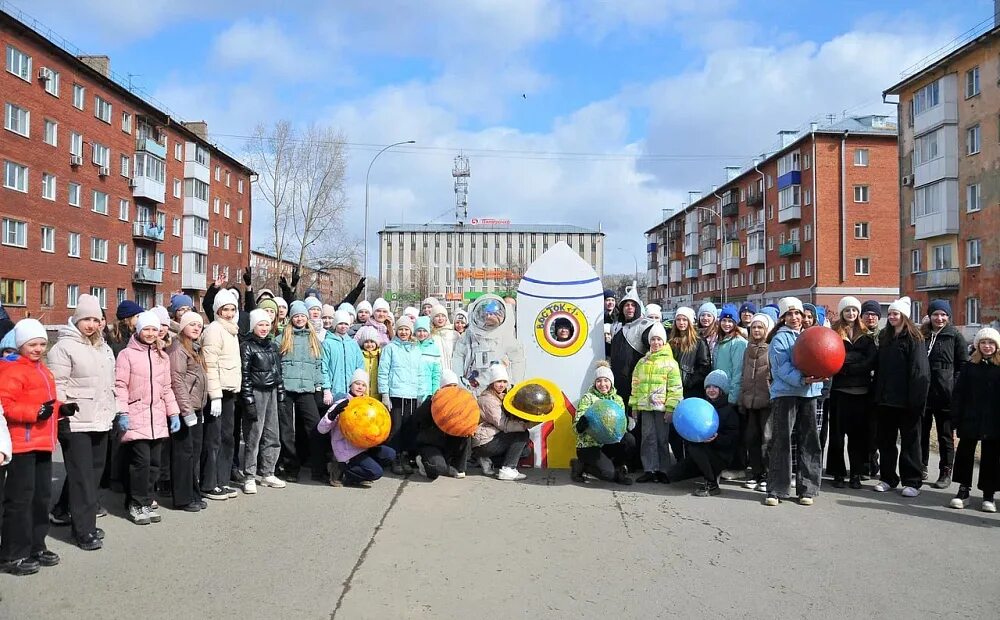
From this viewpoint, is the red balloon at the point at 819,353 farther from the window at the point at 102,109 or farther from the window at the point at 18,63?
the window at the point at 102,109

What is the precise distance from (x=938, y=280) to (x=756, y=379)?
34.6m

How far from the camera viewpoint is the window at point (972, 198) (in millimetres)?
34466

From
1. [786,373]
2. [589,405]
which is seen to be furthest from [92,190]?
[786,373]

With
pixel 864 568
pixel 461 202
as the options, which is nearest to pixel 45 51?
pixel 864 568

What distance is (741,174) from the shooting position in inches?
2495

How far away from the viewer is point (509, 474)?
8367 mm

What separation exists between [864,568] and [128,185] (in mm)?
46201

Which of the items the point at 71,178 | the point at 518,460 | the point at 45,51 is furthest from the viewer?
the point at 71,178

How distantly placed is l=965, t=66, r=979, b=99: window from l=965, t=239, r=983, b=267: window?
7.01 metres

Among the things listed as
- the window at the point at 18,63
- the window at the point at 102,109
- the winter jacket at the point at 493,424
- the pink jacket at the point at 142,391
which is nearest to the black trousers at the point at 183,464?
the pink jacket at the point at 142,391

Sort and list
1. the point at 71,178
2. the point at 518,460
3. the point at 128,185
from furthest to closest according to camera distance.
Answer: the point at 128,185, the point at 71,178, the point at 518,460

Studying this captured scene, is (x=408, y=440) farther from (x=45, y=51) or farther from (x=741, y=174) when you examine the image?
(x=741, y=174)

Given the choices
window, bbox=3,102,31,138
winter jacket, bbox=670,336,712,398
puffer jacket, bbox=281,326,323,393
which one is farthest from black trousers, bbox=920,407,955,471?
window, bbox=3,102,31,138

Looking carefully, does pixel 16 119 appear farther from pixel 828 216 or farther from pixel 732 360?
pixel 828 216
